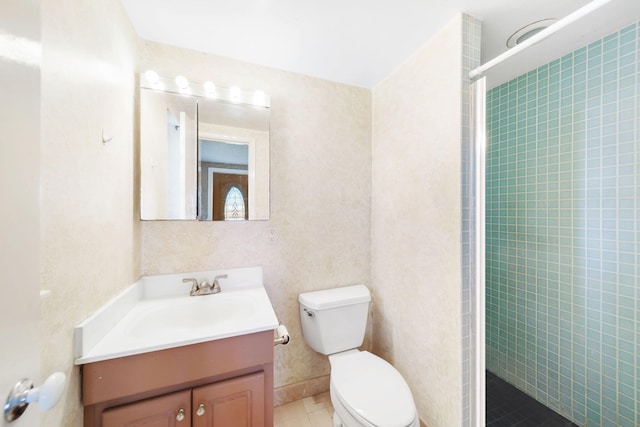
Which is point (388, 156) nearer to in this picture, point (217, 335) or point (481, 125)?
point (481, 125)

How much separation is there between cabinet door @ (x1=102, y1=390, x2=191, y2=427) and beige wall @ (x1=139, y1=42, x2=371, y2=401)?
646mm

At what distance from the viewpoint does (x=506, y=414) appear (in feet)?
4.99

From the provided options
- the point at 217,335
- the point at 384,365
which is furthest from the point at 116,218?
the point at 384,365

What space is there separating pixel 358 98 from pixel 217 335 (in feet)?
5.75

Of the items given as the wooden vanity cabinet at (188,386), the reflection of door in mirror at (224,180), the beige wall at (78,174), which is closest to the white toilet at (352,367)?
the wooden vanity cabinet at (188,386)

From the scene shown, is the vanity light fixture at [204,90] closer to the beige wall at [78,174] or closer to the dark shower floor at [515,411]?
the beige wall at [78,174]

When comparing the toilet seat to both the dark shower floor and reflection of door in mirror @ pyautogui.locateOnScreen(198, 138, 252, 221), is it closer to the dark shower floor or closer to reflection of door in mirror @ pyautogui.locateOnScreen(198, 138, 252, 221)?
the dark shower floor

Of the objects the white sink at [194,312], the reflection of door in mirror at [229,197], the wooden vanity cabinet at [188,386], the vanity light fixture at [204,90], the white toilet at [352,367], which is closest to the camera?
the wooden vanity cabinet at [188,386]

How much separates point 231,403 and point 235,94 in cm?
159

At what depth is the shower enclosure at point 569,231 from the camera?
4.08 feet

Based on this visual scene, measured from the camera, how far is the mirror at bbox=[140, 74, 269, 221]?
4.29ft

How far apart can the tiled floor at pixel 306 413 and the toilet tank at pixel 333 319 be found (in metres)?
0.39

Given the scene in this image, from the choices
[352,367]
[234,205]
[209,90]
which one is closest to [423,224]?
[352,367]

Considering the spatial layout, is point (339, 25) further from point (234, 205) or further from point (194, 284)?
point (194, 284)
